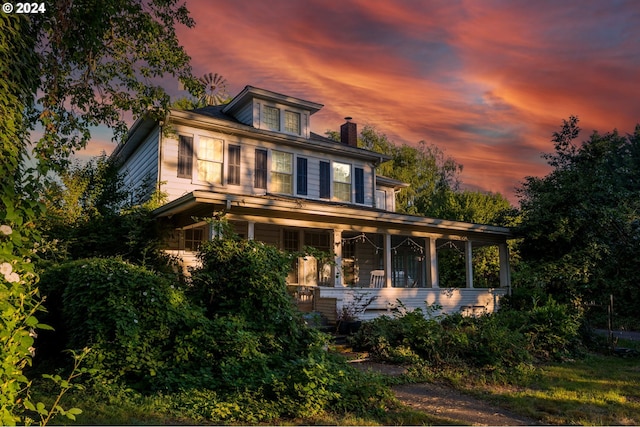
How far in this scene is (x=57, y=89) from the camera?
10.9 meters

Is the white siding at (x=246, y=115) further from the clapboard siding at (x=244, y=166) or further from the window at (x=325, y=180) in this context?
the window at (x=325, y=180)

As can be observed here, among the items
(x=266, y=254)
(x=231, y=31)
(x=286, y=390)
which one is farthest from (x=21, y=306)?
(x=231, y=31)

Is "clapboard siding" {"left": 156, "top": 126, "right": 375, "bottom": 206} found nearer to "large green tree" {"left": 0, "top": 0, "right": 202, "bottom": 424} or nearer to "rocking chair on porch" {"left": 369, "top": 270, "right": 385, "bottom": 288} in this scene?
"large green tree" {"left": 0, "top": 0, "right": 202, "bottom": 424}

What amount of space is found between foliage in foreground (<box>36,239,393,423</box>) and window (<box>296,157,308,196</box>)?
754 centimetres

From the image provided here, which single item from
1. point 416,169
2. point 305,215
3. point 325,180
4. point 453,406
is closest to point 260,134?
point 325,180

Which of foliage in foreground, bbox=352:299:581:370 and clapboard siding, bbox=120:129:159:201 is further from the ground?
clapboard siding, bbox=120:129:159:201

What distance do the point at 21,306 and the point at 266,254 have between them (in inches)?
226

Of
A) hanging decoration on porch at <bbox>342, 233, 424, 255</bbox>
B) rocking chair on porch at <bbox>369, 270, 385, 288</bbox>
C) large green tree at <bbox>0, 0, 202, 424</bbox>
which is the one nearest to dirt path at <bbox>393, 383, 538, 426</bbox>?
large green tree at <bbox>0, 0, 202, 424</bbox>

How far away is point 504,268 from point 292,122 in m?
9.49

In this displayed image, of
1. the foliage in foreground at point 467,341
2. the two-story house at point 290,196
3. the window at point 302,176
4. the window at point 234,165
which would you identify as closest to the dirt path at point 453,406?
the foliage in foreground at point 467,341

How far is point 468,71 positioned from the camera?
12438mm

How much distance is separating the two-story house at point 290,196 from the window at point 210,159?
31 mm

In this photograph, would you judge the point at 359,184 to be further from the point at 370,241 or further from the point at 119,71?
the point at 119,71

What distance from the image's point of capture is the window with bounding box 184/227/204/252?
1389cm
